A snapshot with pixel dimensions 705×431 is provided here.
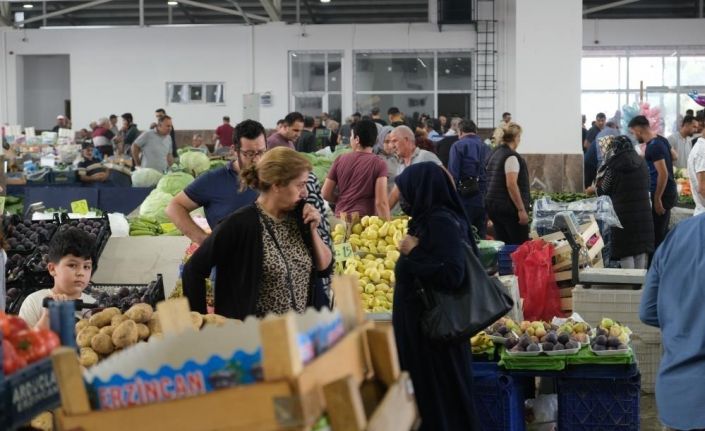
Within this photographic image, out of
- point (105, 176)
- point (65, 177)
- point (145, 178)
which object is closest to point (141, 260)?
point (145, 178)

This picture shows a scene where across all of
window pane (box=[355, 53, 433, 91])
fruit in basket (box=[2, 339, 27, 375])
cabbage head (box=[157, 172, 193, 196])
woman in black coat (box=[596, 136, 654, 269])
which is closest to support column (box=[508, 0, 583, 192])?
cabbage head (box=[157, 172, 193, 196])

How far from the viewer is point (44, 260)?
19.9 feet

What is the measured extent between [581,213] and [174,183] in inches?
155

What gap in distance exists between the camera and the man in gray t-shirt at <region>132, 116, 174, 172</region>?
15.6m

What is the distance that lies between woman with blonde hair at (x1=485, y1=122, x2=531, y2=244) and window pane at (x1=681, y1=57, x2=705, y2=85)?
681 inches

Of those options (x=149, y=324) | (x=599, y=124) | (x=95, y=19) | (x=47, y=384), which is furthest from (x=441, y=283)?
(x=95, y=19)

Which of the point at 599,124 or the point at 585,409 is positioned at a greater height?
the point at 599,124

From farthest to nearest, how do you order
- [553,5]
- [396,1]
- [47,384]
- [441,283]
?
[396,1] < [553,5] < [441,283] < [47,384]

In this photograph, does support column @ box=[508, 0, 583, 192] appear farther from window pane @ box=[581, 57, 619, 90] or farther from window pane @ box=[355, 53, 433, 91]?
window pane @ box=[581, 57, 619, 90]

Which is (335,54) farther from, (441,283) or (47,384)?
(47,384)

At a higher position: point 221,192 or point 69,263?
point 221,192

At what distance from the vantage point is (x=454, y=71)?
2522cm

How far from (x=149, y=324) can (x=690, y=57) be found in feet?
75.7

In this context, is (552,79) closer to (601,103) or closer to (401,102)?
(401,102)
